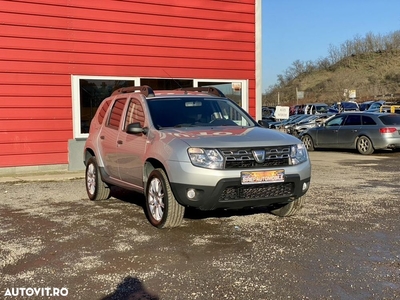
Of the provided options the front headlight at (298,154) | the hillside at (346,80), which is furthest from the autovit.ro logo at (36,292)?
the hillside at (346,80)

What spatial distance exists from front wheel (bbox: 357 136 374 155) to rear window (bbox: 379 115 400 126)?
2.61ft

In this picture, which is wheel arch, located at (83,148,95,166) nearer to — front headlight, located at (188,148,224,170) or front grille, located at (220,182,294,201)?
front headlight, located at (188,148,224,170)

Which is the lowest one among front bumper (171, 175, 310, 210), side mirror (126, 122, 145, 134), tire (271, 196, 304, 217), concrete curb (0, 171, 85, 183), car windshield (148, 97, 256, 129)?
concrete curb (0, 171, 85, 183)

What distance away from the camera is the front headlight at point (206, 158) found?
5234 mm

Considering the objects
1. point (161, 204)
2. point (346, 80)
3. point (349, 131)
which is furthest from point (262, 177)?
point (346, 80)

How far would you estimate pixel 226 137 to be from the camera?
550 cm

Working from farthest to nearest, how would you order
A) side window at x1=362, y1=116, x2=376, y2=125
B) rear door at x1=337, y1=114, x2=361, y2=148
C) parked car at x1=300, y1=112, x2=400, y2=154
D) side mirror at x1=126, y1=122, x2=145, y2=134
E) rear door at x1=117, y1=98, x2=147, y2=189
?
rear door at x1=337, y1=114, x2=361, y2=148, side window at x1=362, y1=116, x2=376, y2=125, parked car at x1=300, y1=112, x2=400, y2=154, rear door at x1=117, y1=98, x2=147, y2=189, side mirror at x1=126, y1=122, x2=145, y2=134

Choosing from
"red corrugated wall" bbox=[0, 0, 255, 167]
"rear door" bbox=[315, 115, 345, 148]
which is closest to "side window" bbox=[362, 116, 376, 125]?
"rear door" bbox=[315, 115, 345, 148]

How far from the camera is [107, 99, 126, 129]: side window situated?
7.19m

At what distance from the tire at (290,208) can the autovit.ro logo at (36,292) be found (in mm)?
3270

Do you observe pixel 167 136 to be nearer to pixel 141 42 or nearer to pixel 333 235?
pixel 333 235

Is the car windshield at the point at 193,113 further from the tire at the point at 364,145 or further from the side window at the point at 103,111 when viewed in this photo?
the tire at the point at 364,145

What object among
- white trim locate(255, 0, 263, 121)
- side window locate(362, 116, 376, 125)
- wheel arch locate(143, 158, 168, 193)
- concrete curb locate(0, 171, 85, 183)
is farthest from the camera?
side window locate(362, 116, 376, 125)

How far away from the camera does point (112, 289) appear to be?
3.86m
